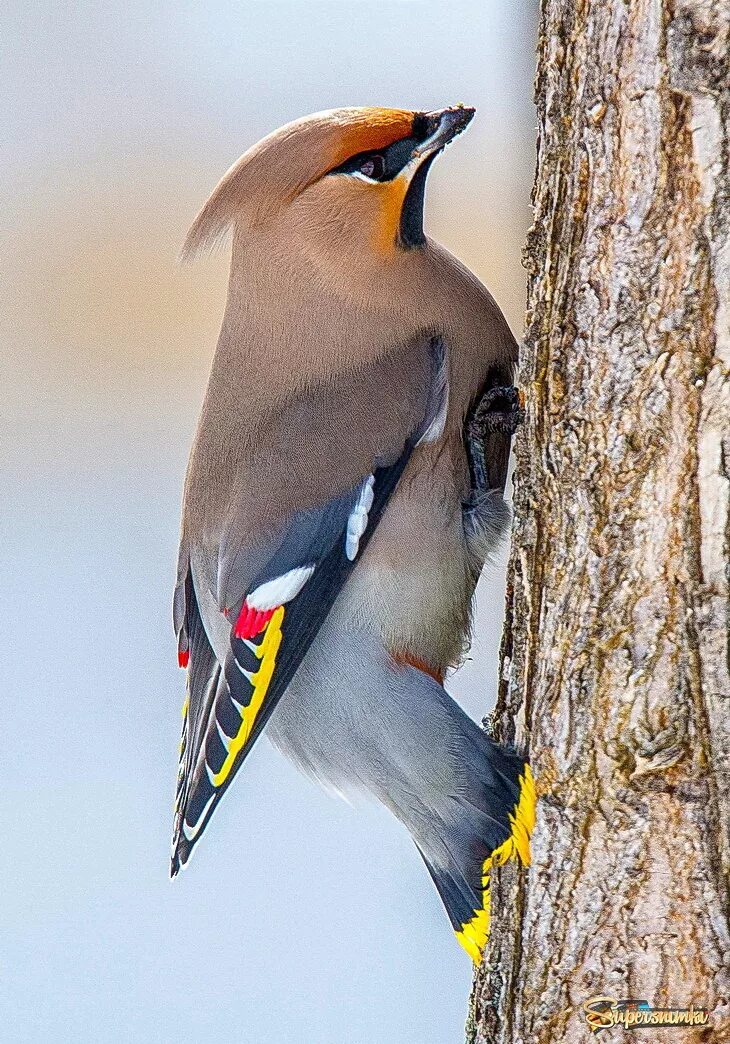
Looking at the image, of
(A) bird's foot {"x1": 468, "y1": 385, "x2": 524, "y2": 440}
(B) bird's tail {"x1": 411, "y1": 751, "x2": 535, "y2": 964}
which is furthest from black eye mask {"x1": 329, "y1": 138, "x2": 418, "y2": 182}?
(B) bird's tail {"x1": 411, "y1": 751, "x2": 535, "y2": 964}

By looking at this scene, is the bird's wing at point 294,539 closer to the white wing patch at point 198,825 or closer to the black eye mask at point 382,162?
the white wing patch at point 198,825

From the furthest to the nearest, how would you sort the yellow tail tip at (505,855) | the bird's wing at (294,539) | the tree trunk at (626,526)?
1. the bird's wing at (294,539)
2. the yellow tail tip at (505,855)
3. the tree trunk at (626,526)

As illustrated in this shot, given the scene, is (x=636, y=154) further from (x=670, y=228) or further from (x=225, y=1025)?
(x=225, y=1025)

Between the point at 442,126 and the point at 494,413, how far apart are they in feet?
1.68

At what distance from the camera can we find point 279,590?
96.1 inches

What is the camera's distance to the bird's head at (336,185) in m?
2.50

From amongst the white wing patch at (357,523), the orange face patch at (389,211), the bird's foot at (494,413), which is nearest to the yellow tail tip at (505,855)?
the white wing patch at (357,523)

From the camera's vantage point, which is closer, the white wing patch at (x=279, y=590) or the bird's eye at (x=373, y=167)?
the white wing patch at (x=279, y=590)

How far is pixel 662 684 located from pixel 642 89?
78 centimetres

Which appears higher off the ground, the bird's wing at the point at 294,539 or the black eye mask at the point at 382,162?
the black eye mask at the point at 382,162

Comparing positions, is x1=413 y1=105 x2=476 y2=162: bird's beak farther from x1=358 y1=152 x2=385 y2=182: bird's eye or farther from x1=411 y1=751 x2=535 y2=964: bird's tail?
x1=411 y1=751 x2=535 y2=964: bird's tail

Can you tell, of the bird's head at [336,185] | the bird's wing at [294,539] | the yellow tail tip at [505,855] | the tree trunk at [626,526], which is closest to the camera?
the tree trunk at [626,526]

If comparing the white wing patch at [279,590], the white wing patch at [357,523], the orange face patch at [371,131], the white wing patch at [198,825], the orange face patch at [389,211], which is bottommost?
the white wing patch at [198,825]

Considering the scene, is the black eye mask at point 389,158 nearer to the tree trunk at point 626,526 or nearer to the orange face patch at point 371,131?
the orange face patch at point 371,131
